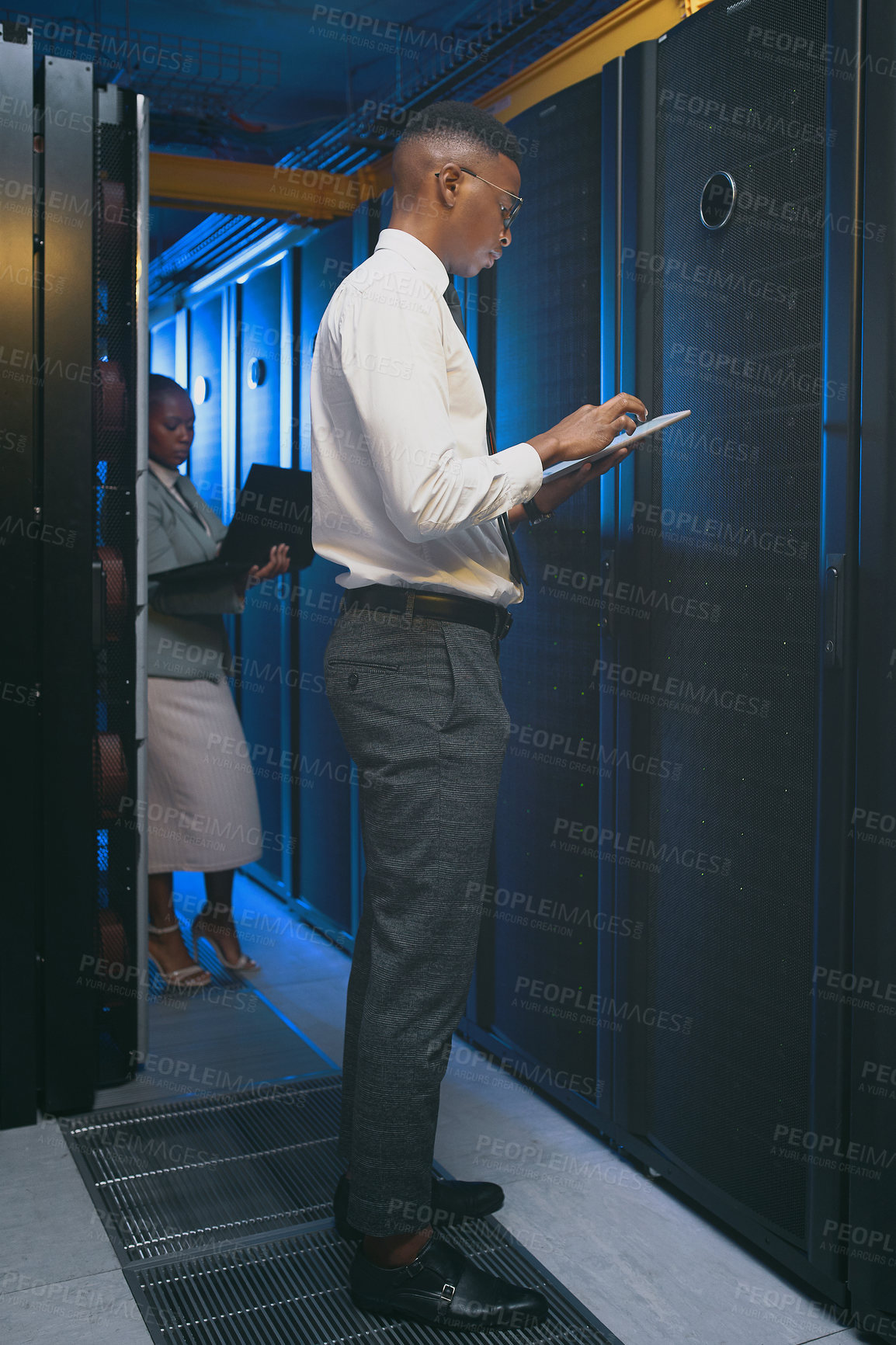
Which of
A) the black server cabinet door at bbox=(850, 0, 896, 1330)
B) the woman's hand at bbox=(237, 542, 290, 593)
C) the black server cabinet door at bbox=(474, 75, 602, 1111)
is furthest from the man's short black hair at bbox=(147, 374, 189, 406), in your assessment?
the black server cabinet door at bbox=(850, 0, 896, 1330)

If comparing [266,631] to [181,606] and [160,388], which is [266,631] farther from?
Result: [160,388]

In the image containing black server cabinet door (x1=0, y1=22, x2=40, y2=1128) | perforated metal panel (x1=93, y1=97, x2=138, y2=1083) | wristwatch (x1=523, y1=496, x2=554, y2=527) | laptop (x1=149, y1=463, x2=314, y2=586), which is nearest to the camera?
wristwatch (x1=523, y1=496, x2=554, y2=527)

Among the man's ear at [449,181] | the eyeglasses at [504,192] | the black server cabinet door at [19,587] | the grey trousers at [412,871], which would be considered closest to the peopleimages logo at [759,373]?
the eyeglasses at [504,192]

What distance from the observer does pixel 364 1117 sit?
5.65 ft

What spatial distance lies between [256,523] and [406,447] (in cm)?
165

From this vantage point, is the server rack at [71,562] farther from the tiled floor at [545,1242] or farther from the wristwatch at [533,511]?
the wristwatch at [533,511]

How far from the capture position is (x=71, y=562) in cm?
240

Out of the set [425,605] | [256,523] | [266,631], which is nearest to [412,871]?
[425,605]

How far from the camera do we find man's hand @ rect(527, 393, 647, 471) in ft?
5.63

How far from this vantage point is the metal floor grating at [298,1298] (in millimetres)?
1743

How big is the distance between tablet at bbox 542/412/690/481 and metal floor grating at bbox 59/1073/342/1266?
1453 millimetres

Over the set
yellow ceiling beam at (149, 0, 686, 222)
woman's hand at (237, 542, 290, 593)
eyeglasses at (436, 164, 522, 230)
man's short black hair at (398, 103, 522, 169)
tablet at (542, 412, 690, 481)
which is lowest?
woman's hand at (237, 542, 290, 593)

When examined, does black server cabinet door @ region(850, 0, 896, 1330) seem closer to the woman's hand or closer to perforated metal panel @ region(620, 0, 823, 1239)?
perforated metal panel @ region(620, 0, 823, 1239)

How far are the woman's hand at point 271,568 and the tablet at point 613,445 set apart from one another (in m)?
1.63
